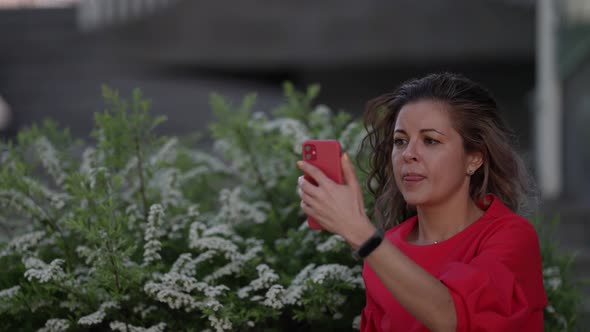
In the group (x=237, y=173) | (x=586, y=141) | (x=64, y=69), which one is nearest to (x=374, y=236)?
(x=237, y=173)

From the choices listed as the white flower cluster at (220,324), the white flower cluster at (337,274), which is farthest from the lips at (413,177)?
the white flower cluster at (220,324)

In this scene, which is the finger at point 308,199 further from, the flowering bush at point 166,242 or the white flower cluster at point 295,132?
the white flower cluster at point 295,132

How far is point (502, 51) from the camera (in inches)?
409

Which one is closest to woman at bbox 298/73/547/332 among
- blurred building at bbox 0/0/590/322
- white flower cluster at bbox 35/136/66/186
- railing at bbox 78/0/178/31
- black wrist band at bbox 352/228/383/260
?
black wrist band at bbox 352/228/383/260

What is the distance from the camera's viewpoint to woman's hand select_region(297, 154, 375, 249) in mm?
1541

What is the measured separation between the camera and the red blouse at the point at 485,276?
1.64 meters

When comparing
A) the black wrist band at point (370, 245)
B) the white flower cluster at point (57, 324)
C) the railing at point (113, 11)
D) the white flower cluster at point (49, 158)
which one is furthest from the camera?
the railing at point (113, 11)

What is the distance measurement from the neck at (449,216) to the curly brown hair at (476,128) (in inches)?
2.0

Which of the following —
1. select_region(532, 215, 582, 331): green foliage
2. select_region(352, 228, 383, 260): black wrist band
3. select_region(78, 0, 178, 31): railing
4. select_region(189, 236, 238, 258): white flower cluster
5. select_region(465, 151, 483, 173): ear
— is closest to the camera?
select_region(352, 228, 383, 260): black wrist band

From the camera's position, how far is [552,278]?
2.79 meters

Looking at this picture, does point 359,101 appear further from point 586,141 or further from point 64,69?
point 586,141

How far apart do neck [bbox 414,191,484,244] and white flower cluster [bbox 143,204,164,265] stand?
33.1 inches

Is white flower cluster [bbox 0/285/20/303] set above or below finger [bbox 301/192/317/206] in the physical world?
below

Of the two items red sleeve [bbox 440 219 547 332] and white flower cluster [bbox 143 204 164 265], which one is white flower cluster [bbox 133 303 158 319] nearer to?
white flower cluster [bbox 143 204 164 265]
